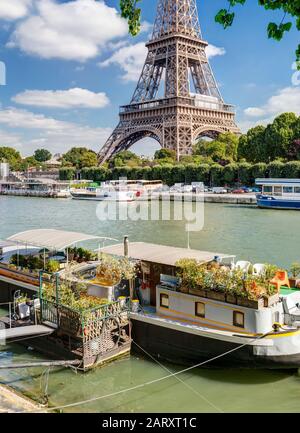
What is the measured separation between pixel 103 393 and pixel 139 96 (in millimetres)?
78510

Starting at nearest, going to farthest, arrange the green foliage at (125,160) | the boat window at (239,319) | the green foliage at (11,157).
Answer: the boat window at (239,319) < the green foliage at (125,160) < the green foliage at (11,157)

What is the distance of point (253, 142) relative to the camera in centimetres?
6041

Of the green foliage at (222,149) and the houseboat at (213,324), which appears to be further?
the green foliage at (222,149)

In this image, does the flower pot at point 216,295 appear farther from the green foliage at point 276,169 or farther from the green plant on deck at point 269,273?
the green foliage at point 276,169

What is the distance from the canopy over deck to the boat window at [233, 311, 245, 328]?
4389 millimetres

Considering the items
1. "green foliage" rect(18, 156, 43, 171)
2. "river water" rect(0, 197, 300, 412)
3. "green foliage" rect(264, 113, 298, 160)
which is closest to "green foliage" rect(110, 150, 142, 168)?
"green foliage" rect(264, 113, 298, 160)

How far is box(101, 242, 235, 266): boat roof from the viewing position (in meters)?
10.6

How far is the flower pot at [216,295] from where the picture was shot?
932cm

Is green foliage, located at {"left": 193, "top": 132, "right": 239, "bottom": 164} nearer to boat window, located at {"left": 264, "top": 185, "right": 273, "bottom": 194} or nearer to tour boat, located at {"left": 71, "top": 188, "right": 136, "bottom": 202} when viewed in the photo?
tour boat, located at {"left": 71, "top": 188, "right": 136, "bottom": 202}

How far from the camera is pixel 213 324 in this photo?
9.52 m

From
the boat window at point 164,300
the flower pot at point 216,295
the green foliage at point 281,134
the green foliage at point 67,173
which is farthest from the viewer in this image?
the green foliage at point 67,173

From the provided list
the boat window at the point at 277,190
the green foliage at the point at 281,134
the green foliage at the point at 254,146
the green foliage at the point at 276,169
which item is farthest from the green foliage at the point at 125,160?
the boat window at the point at 277,190

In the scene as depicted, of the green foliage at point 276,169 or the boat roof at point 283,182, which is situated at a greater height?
the green foliage at point 276,169
